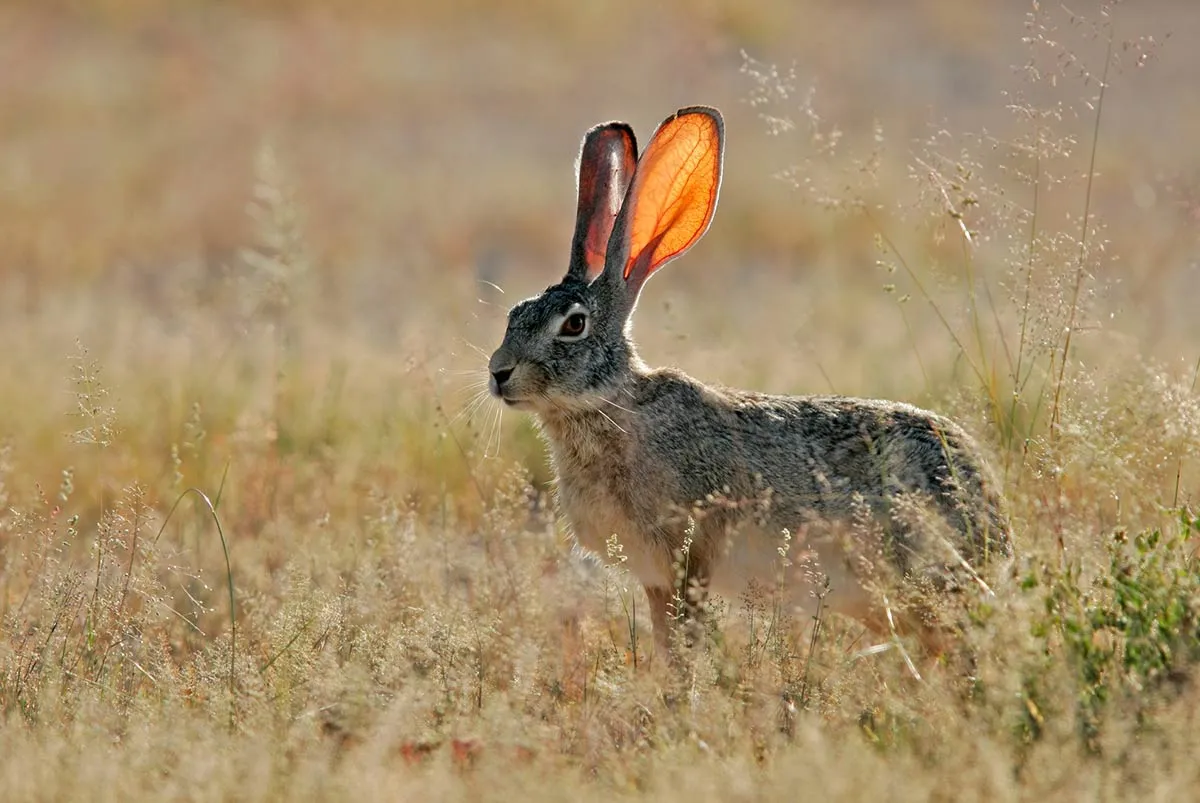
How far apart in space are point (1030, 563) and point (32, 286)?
7554 millimetres

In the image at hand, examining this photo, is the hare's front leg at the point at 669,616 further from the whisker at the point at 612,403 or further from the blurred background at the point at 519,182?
the blurred background at the point at 519,182

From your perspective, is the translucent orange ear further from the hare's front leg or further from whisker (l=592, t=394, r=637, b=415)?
the hare's front leg

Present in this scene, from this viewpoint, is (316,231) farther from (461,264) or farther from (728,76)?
(728,76)

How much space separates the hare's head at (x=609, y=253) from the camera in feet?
16.1

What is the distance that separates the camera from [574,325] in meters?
5.04

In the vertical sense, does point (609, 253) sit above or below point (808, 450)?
above

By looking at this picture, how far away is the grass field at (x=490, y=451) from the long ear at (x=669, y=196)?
0.25 m

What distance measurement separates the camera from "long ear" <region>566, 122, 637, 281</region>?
209 inches

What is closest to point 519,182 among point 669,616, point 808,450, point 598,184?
point 598,184

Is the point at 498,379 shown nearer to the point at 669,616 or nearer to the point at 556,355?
the point at 556,355

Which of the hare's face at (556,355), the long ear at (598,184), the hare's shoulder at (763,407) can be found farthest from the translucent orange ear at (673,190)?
the hare's shoulder at (763,407)

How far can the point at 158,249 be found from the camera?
10.8 metres

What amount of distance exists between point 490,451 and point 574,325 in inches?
61.9

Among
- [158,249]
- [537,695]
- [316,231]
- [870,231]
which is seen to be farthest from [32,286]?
[537,695]
